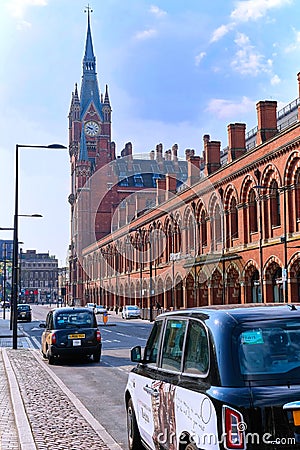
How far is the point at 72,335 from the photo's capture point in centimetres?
1909

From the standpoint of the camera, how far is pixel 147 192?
108875 mm

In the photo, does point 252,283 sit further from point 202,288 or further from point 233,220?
point 202,288

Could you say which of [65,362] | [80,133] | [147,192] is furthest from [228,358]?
[80,133]

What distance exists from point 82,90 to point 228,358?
12668 cm

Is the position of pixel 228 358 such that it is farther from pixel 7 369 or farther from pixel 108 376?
pixel 7 369

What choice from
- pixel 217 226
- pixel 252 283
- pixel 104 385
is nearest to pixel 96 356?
pixel 104 385

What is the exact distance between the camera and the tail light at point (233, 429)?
4438mm

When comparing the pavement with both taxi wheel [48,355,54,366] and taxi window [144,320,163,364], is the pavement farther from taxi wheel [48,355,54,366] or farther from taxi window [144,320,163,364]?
taxi wheel [48,355,54,366]

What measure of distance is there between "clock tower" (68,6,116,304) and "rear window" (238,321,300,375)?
365 feet

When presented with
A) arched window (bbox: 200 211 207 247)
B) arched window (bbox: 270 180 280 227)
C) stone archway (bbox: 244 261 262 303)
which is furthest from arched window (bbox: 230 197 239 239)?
arched window (bbox: 200 211 207 247)

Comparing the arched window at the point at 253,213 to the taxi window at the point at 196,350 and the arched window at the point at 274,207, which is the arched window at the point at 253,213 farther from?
the taxi window at the point at 196,350

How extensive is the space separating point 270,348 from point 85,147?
119m

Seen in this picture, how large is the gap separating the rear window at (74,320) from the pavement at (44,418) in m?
3.42

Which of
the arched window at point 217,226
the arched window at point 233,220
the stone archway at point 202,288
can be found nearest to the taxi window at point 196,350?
the arched window at point 233,220
